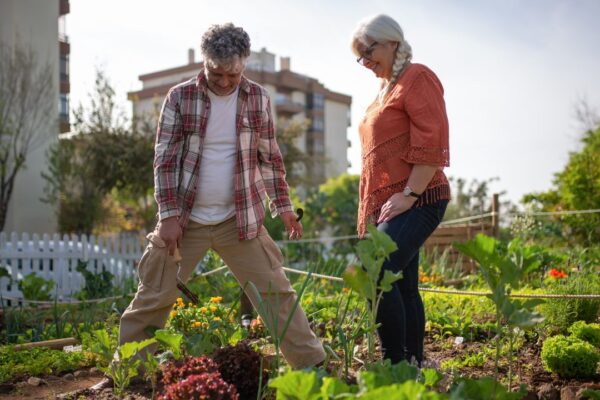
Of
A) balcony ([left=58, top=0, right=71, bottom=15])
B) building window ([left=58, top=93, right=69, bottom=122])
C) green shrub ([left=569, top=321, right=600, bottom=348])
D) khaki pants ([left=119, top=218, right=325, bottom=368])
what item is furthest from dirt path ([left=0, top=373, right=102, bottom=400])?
building window ([left=58, top=93, right=69, bottom=122])

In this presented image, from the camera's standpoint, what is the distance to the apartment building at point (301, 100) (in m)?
41.0

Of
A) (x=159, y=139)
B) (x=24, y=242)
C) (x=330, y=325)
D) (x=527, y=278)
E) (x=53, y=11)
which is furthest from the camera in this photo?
(x=53, y=11)

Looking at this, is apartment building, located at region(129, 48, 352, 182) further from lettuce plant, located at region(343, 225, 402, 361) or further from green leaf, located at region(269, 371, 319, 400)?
green leaf, located at region(269, 371, 319, 400)

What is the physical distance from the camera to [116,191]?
21.4 metres

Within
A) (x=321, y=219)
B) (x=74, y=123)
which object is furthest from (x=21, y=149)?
(x=321, y=219)

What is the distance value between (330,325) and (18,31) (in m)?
15.5

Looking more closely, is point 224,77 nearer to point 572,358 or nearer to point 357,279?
point 357,279

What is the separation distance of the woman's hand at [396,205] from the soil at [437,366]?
1.91 feet

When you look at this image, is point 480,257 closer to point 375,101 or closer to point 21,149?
point 375,101

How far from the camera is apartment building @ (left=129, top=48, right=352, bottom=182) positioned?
4104cm

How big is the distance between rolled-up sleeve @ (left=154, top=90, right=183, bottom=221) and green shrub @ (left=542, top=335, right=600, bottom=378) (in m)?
1.68

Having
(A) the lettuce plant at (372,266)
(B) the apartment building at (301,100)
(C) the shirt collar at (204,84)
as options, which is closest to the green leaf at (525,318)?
(A) the lettuce plant at (372,266)

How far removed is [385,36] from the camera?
267cm

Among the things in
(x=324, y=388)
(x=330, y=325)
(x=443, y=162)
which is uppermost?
(x=443, y=162)
